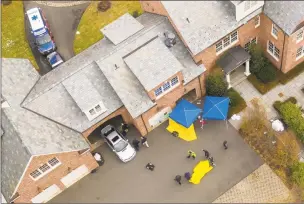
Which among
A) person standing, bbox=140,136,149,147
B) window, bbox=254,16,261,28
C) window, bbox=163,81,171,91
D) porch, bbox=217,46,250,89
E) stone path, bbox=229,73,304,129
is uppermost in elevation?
window, bbox=163,81,171,91

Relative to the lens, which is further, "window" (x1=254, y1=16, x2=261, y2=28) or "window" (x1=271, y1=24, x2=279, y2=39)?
"window" (x1=254, y1=16, x2=261, y2=28)

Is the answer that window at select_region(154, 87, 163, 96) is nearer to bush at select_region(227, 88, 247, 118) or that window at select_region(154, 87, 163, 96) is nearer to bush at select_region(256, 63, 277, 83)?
bush at select_region(227, 88, 247, 118)

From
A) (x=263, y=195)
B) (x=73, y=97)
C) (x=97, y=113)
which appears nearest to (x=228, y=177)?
(x=263, y=195)

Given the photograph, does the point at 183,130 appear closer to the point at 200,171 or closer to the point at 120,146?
the point at 200,171

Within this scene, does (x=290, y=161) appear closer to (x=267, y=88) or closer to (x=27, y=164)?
(x=267, y=88)

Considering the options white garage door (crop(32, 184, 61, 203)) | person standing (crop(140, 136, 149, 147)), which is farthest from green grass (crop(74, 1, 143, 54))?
white garage door (crop(32, 184, 61, 203))

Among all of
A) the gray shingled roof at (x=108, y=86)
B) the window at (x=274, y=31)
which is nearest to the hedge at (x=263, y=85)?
the window at (x=274, y=31)
